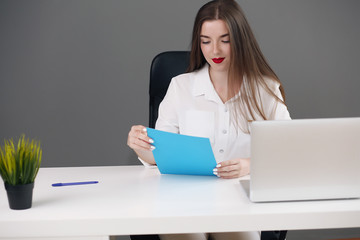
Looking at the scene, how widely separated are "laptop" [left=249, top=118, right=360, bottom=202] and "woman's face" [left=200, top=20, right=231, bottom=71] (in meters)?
0.72

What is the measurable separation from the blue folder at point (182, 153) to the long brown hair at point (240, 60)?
1.55 feet

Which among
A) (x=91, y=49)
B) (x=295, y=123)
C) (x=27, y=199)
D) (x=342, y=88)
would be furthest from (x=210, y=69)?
(x=342, y=88)

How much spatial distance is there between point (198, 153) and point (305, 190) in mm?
344

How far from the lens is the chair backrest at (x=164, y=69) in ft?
6.75

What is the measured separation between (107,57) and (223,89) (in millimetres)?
1301

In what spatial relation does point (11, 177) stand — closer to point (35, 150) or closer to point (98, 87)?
point (35, 150)

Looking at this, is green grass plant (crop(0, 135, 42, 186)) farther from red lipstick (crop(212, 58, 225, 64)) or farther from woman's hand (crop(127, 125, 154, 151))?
red lipstick (crop(212, 58, 225, 64))

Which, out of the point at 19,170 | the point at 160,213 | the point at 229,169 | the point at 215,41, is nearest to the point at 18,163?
the point at 19,170

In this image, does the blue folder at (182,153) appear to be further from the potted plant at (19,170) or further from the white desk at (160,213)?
the potted plant at (19,170)

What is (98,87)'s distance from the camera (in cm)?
308

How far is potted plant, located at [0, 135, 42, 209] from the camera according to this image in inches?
43.9

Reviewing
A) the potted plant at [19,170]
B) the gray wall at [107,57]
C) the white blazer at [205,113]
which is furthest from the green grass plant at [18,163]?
the gray wall at [107,57]

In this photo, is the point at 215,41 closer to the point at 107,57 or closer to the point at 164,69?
the point at 164,69

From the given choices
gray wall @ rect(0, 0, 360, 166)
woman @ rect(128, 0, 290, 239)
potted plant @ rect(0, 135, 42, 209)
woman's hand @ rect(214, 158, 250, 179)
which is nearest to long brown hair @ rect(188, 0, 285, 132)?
woman @ rect(128, 0, 290, 239)
